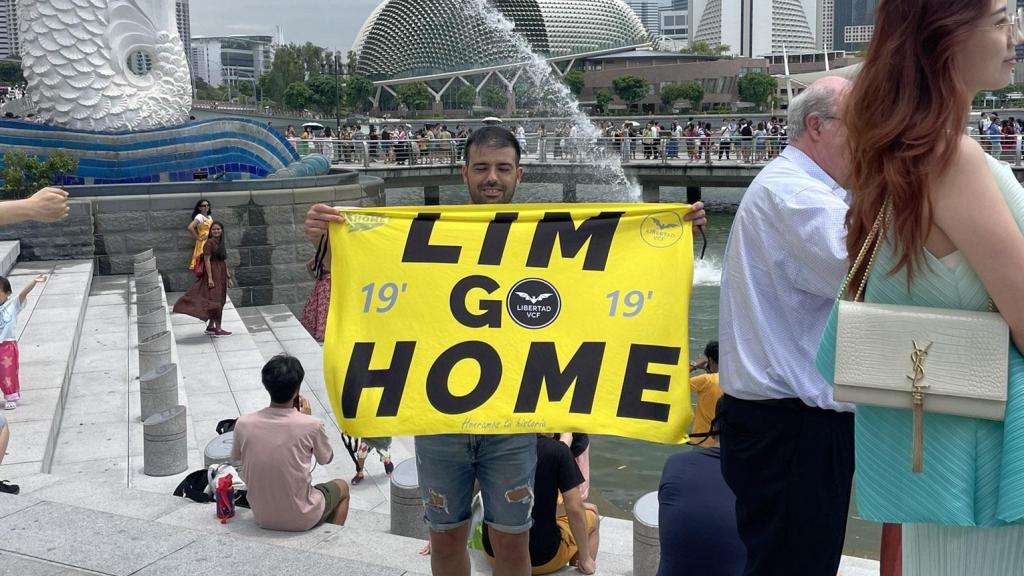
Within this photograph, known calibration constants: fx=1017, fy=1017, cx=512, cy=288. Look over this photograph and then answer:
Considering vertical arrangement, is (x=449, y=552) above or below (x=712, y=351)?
below

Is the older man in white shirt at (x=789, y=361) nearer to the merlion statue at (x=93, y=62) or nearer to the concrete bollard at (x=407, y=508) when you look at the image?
the concrete bollard at (x=407, y=508)

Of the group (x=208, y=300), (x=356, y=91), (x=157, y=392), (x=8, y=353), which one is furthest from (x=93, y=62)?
(x=356, y=91)

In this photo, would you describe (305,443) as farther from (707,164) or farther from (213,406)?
(707,164)

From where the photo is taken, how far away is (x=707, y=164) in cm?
2869

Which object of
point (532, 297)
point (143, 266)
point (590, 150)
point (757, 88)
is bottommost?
point (143, 266)

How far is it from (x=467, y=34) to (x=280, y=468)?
92282 mm

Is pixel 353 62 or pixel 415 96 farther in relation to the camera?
pixel 353 62

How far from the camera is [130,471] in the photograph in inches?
240

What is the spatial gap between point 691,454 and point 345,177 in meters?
13.8

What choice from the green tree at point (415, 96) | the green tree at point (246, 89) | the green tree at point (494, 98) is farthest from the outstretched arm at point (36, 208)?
Answer: the green tree at point (246, 89)

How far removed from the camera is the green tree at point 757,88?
7969cm

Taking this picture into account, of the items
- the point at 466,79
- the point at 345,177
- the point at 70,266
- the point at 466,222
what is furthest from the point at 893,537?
the point at 466,79

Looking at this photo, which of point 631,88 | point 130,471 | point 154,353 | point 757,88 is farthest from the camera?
point 631,88

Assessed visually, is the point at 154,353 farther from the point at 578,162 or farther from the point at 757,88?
the point at 757,88
